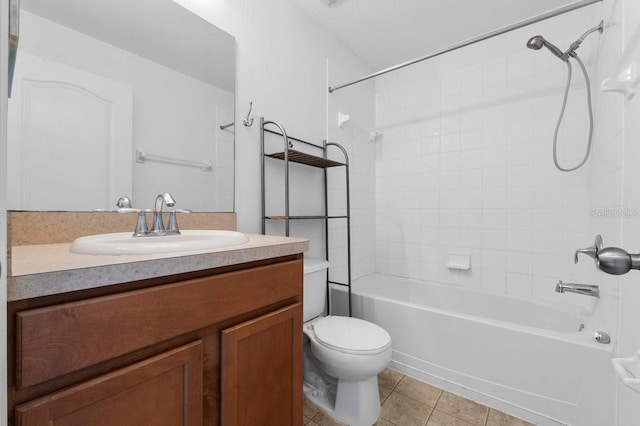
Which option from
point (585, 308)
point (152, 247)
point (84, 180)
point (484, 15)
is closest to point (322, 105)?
point (484, 15)

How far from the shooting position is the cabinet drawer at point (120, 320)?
47cm

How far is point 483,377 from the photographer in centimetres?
148

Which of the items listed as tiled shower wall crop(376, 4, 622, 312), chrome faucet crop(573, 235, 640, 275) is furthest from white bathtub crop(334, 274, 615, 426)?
chrome faucet crop(573, 235, 640, 275)

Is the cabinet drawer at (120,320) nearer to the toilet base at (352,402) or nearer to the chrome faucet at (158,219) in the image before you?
the chrome faucet at (158,219)

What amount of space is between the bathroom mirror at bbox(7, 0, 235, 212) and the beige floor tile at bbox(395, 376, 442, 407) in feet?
4.61

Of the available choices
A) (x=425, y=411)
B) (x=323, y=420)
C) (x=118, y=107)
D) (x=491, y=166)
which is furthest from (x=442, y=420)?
(x=118, y=107)

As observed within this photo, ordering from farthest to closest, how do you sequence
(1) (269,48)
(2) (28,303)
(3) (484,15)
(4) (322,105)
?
(4) (322,105) → (3) (484,15) → (1) (269,48) → (2) (28,303)

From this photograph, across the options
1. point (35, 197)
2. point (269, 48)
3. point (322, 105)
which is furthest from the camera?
point (322, 105)

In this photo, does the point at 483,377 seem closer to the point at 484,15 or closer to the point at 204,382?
the point at 204,382

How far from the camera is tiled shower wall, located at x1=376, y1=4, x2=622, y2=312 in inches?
69.7

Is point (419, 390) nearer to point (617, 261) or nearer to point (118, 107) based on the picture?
point (617, 261)

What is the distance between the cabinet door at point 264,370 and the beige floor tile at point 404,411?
639mm

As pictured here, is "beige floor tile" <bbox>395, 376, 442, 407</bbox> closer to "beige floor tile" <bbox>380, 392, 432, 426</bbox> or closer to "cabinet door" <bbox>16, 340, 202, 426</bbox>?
"beige floor tile" <bbox>380, 392, 432, 426</bbox>

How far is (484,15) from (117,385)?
8.39 ft
